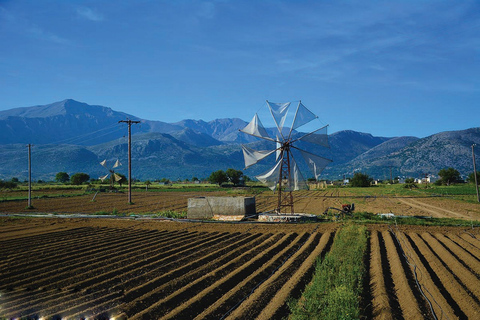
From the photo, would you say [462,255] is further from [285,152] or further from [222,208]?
[222,208]

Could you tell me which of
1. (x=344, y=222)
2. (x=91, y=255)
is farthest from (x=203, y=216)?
(x=91, y=255)

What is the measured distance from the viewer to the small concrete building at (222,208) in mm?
25391

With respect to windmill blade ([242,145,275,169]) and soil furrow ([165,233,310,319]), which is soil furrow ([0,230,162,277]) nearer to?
soil furrow ([165,233,310,319])

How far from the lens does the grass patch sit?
7.57m

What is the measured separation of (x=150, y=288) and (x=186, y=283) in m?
1.00

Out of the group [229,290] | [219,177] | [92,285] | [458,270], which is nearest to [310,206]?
[458,270]

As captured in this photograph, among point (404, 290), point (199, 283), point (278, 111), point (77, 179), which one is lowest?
point (404, 290)

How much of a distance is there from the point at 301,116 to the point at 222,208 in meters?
8.24

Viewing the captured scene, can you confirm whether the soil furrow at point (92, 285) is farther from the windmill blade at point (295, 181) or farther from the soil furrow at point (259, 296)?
the windmill blade at point (295, 181)

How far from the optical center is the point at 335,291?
8477mm

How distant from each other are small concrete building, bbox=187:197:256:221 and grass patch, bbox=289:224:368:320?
11805 millimetres

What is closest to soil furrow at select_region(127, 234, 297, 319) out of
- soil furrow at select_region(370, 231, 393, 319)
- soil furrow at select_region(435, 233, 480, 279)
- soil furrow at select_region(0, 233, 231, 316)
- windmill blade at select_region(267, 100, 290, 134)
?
soil furrow at select_region(0, 233, 231, 316)

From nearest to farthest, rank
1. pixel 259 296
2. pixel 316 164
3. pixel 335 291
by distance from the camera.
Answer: pixel 335 291 < pixel 259 296 < pixel 316 164

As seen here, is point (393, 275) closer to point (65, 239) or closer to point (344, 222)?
point (344, 222)
